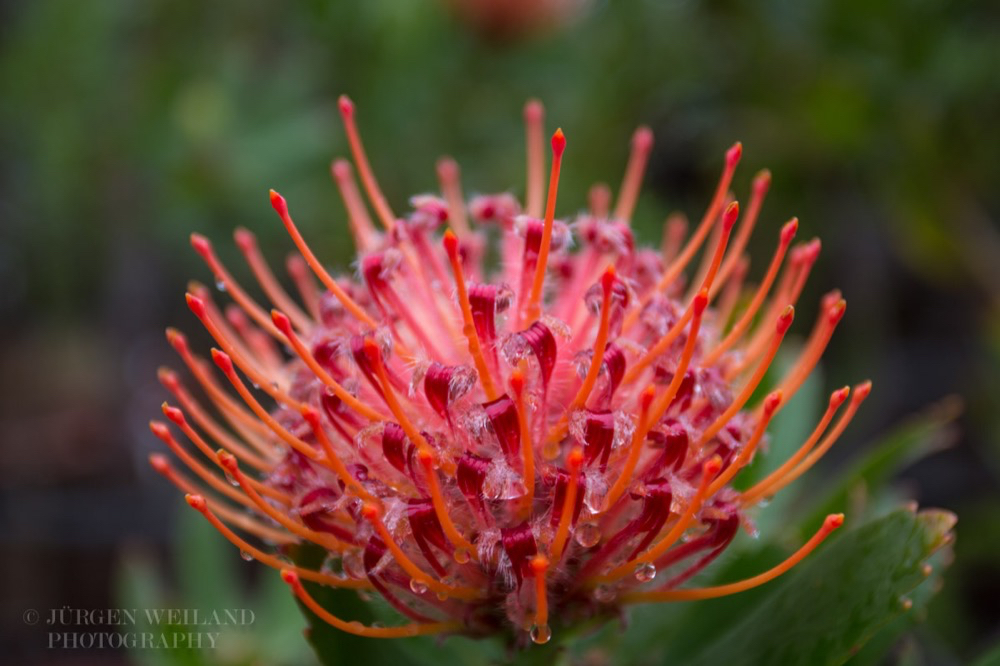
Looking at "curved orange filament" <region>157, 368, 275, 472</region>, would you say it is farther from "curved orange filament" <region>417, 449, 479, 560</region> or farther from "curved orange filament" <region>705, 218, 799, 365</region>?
"curved orange filament" <region>705, 218, 799, 365</region>

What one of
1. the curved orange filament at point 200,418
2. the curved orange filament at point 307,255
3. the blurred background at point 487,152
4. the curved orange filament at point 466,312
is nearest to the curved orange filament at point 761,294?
the curved orange filament at point 466,312

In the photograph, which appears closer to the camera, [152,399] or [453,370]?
[453,370]

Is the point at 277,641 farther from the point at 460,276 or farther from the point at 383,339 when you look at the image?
the point at 460,276

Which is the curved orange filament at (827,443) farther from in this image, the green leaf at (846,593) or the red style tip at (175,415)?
the red style tip at (175,415)

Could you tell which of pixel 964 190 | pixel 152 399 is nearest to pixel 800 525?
pixel 964 190

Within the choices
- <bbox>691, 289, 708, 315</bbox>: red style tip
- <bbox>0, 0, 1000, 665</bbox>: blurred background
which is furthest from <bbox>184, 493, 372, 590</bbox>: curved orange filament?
<bbox>0, 0, 1000, 665</bbox>: blurred background

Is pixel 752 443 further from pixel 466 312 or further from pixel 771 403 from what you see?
pixel 466 312

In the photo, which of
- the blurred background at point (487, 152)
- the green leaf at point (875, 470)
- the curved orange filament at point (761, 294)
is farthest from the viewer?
the blurred background at point (487, 152)

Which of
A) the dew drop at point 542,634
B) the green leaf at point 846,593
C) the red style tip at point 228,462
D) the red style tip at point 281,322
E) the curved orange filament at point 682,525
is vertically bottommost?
the green leaf at point 846,593
